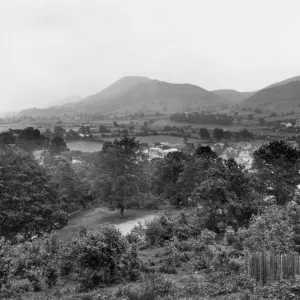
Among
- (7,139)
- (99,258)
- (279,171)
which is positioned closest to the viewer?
(99,258)

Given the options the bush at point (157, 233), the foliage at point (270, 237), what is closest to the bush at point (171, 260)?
the foliage at point (270, 237)

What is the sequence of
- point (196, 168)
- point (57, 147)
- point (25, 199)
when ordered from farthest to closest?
point (57, 147), point (196, 168), point (25, 199)

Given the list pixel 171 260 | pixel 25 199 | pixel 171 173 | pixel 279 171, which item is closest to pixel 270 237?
pixel 171 260

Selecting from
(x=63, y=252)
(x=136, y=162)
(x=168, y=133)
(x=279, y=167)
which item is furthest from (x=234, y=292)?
(x=168, y=133)

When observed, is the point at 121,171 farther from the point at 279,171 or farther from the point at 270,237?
the point at 270,237

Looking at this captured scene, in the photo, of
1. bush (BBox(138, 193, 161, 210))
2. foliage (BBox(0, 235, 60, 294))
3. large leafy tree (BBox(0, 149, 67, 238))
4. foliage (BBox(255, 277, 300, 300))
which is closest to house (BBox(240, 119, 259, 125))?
bush (BBox(138, 193, 161, 210))

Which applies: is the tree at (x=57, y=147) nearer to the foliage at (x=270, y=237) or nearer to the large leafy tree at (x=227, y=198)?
the large leafy tree at (x=227, y=198)
